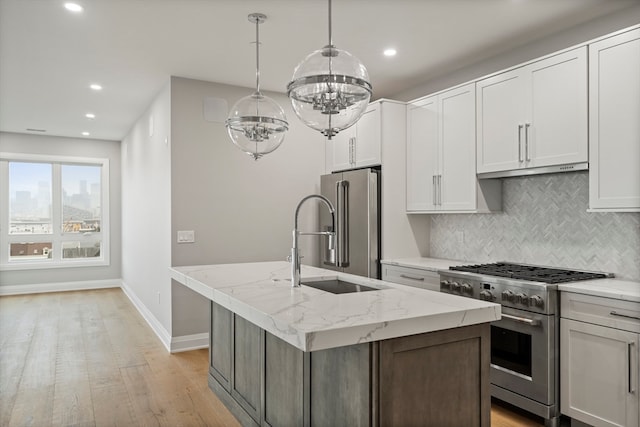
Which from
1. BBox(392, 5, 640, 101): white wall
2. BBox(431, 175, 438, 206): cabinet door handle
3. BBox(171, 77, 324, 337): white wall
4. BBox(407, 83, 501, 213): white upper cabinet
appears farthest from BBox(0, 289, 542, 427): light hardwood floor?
BBox(392, 5, 640, 101): white wall

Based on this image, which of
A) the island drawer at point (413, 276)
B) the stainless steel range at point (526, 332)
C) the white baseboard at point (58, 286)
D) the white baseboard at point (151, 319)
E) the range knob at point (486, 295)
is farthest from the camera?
the white baseboard at point (58, 286)

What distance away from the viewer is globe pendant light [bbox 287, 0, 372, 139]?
2027 mm

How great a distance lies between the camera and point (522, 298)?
9.29ft

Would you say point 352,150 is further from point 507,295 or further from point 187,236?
point 507,295

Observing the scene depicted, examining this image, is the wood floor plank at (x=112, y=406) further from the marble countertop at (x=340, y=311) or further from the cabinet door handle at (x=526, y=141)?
the cabinet door handle at (x=526, y=141)

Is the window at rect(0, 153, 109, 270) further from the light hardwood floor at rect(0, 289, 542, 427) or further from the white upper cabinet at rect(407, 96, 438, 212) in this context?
the white upper cabinet at rect(407, 96, 438, 212)

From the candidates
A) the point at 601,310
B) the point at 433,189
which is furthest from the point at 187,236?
the point at 601,310

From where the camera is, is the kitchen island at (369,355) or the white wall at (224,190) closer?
the kitchen island at (369,355)

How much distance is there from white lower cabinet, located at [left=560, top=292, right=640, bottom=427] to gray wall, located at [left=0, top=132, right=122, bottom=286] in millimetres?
7781

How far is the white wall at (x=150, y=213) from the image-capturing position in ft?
15.1

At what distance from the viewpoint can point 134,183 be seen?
665 cm

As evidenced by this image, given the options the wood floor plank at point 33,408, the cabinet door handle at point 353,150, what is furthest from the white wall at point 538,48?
the wood floor plank at point 33,408

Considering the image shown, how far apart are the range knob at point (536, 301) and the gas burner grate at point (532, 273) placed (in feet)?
0.37

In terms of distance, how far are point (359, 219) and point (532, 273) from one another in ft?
5.65
